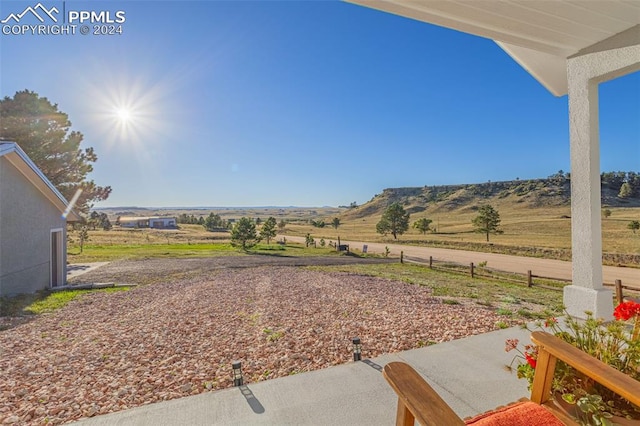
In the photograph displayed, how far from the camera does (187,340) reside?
362cm

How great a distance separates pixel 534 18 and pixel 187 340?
17.0 feet

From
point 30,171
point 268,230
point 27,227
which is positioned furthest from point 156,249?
point 30,171

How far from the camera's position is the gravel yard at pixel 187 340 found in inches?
97.0

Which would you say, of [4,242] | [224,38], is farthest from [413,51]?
[4,242]

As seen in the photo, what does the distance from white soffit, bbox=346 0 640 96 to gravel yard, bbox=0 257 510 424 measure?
128 inches

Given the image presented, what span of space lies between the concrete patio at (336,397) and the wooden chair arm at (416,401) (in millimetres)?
1055

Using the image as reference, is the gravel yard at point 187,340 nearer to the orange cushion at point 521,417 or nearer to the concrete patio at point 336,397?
the concrete patio at point 336,397

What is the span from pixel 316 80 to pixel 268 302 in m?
6.97

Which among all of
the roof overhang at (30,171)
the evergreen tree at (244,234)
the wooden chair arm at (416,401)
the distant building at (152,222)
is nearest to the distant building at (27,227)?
the roof overhang at (30,171)

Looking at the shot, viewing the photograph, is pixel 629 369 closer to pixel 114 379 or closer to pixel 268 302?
pixel 114 379

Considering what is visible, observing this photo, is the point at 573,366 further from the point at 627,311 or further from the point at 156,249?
the point at 156,249

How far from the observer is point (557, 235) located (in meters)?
26.2

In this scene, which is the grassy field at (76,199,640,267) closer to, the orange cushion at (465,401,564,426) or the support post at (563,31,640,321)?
the support post at (563,31,640,321)

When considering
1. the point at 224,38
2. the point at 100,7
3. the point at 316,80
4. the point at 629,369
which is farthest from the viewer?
the point at 316,80
